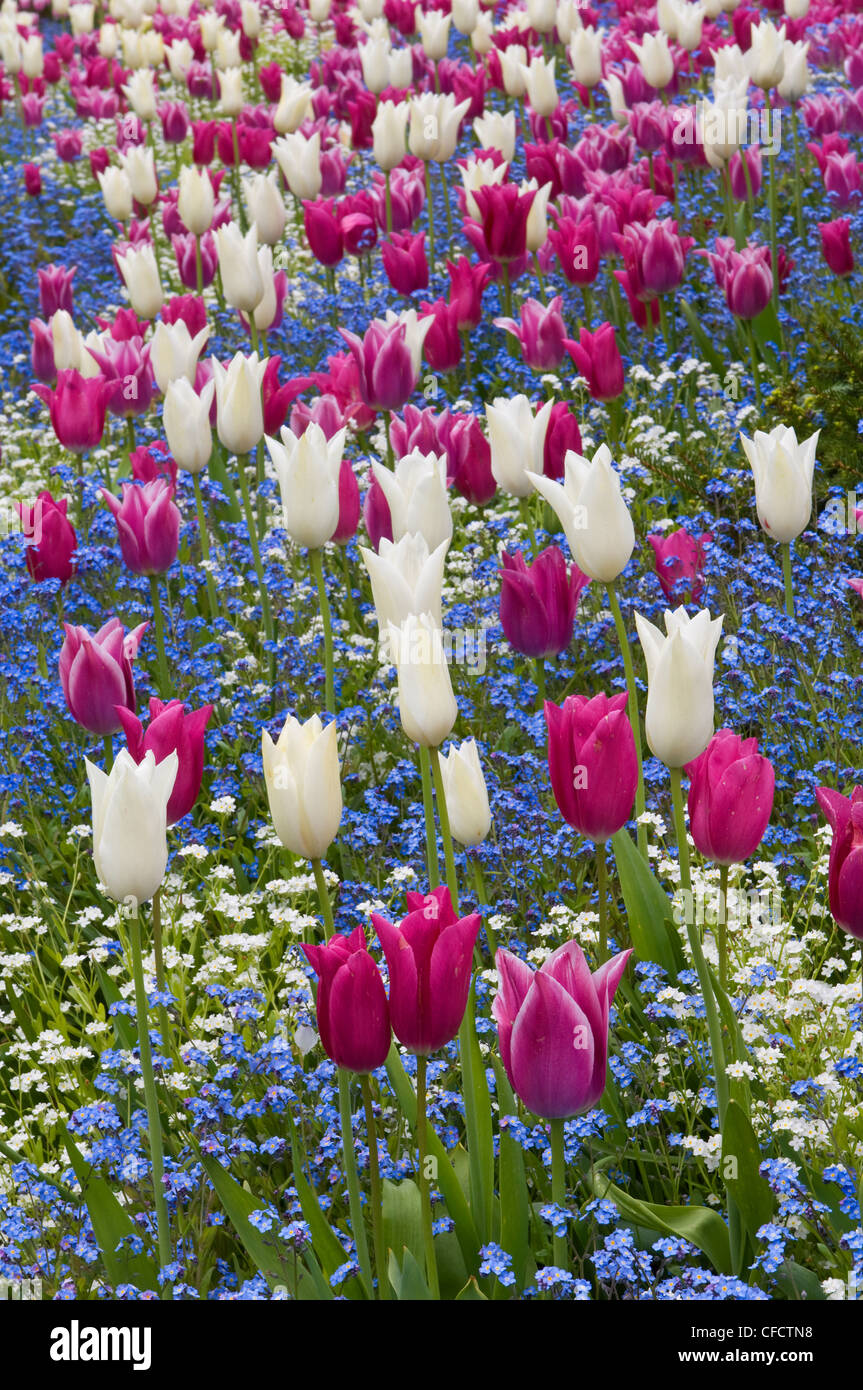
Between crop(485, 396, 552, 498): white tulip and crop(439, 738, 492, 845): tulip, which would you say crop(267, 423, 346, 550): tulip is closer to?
crop(485, 396, 552, 498): white tulip

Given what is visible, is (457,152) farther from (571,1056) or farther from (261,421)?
(571,1056)

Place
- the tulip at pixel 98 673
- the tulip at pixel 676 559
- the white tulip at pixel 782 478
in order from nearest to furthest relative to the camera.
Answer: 1. the tulip at pixel 98 673
2. the white tulip at pixel 782 478
3. the tulip at pixel 676 559

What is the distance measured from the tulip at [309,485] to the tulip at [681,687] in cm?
102

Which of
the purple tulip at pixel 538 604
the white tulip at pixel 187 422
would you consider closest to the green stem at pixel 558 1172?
the purple tulip at pixel 538 604

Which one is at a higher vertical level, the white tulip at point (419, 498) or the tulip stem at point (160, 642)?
the tulip stem at point (160, 642)

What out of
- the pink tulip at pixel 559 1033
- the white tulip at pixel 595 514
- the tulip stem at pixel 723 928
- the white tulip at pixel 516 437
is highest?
the white tulip at pixel 516 437

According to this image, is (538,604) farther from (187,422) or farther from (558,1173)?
(558,1173)

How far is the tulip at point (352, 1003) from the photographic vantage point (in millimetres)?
1902

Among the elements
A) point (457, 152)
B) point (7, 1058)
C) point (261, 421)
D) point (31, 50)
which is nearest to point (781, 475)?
point (261, 421)

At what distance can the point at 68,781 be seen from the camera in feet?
13.5

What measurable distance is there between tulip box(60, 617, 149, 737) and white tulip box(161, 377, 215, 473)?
1.20 meters

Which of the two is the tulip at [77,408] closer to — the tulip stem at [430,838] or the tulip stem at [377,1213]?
the tulip stem at [430,838]

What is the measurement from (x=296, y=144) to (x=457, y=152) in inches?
121

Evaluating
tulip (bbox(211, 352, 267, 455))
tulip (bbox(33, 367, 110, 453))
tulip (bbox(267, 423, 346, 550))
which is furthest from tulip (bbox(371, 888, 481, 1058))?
tulip (bbox(33, 367, 110, 453))
